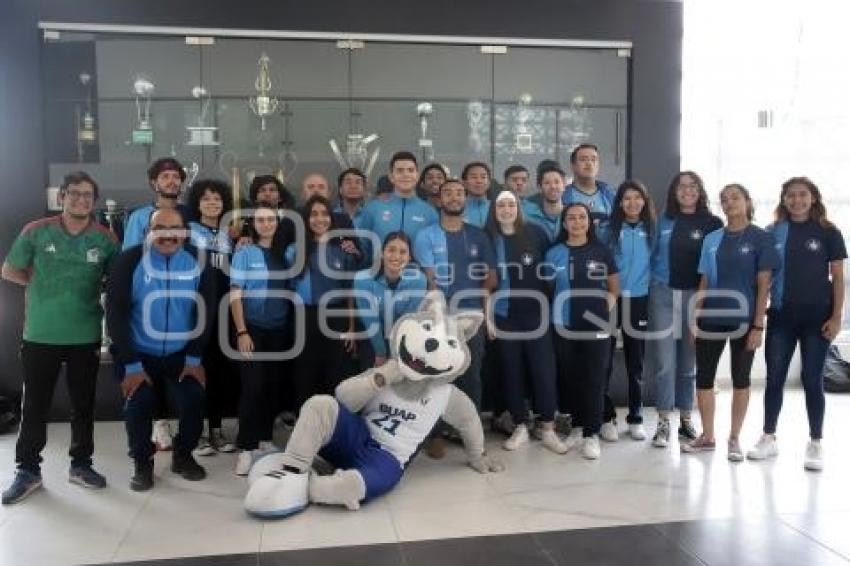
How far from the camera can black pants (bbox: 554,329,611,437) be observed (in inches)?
160

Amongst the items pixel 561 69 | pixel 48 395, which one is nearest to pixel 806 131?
pixel 561 69

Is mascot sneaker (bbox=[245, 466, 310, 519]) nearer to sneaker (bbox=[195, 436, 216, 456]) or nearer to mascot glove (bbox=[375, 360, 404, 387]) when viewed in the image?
mascot glove (bbox=[375, 360, 404, 387])

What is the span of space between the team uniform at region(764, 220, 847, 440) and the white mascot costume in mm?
1597

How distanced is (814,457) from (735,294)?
92 centimetres

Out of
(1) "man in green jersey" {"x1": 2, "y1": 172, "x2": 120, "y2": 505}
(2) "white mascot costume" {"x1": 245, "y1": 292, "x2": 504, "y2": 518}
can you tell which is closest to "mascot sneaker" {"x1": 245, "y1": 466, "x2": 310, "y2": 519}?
(2) "white mascot costume" {"x1": 245, "y1": 292, "x2": 504, "y2": 518}

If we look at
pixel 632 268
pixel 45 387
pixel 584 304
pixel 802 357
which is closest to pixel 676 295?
pixel 632 268

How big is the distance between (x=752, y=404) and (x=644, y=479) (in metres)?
1.95

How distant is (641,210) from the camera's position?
4.27 m

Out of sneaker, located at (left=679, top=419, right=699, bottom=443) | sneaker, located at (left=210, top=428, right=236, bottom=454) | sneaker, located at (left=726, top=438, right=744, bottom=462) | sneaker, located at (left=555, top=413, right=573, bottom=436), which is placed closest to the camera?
sneaker, located at (left=726, top=438, right=744, bottom=462)

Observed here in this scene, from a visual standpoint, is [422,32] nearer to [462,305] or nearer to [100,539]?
[462,305]

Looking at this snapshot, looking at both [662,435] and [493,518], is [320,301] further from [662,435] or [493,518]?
[662,435]

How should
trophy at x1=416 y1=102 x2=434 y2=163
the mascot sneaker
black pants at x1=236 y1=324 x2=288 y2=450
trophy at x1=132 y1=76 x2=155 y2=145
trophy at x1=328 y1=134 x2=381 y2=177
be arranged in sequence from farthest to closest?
trophy at x1=416 y1=102 x2=434 y2=163
trophy at x1=328 y1=134 x2=381 y2=177
trophy at x1=132 y1=76 x2=155 y2=145
black pants at x1=236 y1=324 x2=288 y2=450
the mascot sneaker

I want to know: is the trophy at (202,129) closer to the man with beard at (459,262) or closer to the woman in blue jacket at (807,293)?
the man with beard at (459,262)

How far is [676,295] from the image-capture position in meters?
4.29
